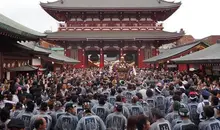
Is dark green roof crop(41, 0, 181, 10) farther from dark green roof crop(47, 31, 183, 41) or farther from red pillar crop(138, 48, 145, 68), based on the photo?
red pillar crop(138, 48, 145, 68)

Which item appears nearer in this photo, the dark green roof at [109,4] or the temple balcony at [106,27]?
the dark green roof at [109,4]

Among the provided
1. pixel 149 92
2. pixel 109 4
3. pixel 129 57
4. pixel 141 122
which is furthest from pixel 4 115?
pixel 129 57

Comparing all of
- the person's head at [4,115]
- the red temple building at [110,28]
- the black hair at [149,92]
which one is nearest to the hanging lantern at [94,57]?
the red temple building at [110,28]

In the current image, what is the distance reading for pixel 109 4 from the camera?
3969cm

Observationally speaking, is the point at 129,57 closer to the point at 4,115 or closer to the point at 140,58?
the point at 140,58

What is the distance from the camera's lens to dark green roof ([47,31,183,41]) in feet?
118

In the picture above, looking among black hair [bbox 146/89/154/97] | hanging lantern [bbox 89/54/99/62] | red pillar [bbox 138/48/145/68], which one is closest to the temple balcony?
red pillar [bbox 138/48/145/68]

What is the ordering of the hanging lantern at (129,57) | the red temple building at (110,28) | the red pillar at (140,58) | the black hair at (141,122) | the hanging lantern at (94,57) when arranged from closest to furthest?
the black hair at (141,122) → the red temple building at (110,28) → the red pillar at (140,58) → the hanging lantern at (129,57) → the hanging lantern at (94,57)

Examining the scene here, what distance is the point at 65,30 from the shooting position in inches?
1508

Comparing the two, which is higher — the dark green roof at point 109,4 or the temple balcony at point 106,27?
the dark green roof at point 109,4

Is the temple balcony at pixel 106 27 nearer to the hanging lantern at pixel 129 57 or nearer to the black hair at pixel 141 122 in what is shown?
the hanging lantern at pixel 129 57

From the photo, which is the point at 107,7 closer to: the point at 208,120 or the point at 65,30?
the point at 65,30

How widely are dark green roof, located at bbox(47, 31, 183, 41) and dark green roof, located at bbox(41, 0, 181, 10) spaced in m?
3.14

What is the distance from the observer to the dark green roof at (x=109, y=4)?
3738 centimetres
